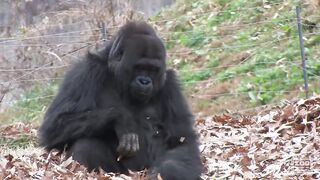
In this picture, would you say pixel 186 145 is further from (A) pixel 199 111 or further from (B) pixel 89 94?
(A) pixel 199 111

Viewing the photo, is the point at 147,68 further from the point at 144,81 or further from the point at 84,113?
the point at 84,113

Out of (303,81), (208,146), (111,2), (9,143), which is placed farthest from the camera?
(111,2)

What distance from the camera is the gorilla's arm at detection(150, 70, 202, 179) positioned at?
5852mm

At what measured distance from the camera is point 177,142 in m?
6.46

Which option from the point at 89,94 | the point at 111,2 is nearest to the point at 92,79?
the point at 89,94

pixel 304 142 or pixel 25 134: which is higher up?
pixel 304 142

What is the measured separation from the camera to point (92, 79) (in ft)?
21.2

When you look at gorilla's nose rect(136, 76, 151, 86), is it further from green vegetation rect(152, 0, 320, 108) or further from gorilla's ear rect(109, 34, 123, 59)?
green vegetation rect(152, 0, 320, 108)

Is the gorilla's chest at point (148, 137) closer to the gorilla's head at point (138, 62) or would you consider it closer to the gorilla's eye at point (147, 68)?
the gorilla's head at point (138, 62)

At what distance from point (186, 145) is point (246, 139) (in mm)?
1192

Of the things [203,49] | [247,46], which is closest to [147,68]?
[247,46]

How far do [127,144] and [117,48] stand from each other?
0.78 metres

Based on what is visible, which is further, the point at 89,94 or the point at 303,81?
the point at 303,81

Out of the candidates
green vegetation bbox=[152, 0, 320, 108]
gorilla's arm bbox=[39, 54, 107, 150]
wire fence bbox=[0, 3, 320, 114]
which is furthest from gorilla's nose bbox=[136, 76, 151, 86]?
green vegetation bbox=[152, 0, 320, 108]
